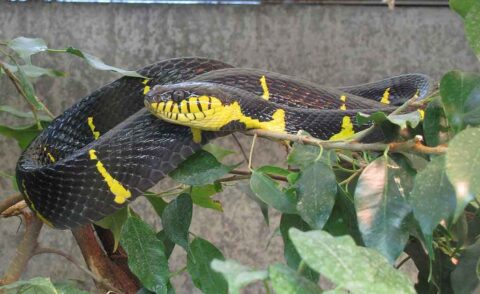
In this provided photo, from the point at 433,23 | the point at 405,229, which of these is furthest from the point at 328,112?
the point at 433,23

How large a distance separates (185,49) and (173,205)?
5.49 ft

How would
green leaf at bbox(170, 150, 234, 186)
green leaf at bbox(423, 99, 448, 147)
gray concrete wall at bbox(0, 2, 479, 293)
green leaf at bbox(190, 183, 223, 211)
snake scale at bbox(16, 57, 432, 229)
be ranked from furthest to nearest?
gray concrete wall at bbox(0, 2, 479, 293), green leaf at bbox(190, 183, 223, 211), snake scale at bbox(16, 57, 432, 229), green leaf at bbox(170, 150, 234, 186), green leaf at bbox(423, 99, 448, 147)

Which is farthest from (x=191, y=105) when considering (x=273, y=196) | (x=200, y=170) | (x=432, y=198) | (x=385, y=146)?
(x=432, y=198)

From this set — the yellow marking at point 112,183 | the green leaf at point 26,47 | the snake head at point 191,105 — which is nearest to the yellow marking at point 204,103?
the snake head at point 191,105

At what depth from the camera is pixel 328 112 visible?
1.24m

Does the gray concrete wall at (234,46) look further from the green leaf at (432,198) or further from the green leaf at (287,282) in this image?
the green leaf at (287,282)

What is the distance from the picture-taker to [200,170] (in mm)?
1072

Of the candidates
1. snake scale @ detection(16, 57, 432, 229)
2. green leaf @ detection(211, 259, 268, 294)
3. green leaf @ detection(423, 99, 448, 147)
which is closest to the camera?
green leaf @ detection(211, 259, 268, 294)

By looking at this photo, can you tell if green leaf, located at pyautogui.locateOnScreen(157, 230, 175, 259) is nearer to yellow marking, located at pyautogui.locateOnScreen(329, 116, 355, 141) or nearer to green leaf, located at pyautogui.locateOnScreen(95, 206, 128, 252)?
green leaf, located at pyautogui.locateOnScreen(95, 206, 128, 252)

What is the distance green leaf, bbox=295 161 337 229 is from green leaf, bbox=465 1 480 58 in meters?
0.25

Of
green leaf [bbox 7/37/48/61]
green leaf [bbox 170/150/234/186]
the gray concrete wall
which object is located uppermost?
green leaf [bbox 7/37/48/61]

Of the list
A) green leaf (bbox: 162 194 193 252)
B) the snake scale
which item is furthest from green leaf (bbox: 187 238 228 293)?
the snake scale

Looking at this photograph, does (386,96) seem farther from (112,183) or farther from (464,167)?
(464,167)

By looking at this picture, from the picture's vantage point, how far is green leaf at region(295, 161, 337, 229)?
2.68ft
